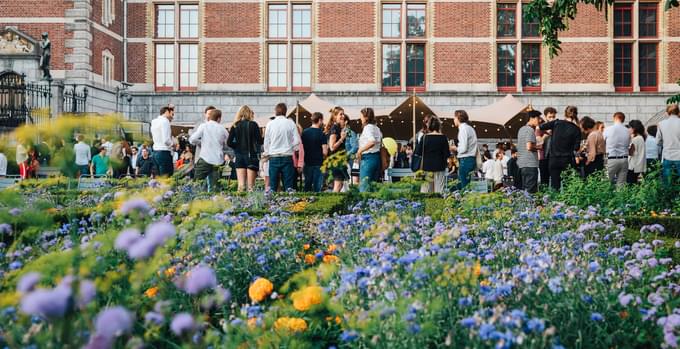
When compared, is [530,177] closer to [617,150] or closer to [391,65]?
[617,150]

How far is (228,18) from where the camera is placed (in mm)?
24719

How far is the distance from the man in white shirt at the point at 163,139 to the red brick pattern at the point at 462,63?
47.8 ft

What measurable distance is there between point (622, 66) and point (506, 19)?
13.4 ft

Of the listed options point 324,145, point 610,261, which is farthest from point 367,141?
point 610,261

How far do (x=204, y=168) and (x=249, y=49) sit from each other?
48.2 ft

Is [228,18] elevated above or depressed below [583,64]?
above

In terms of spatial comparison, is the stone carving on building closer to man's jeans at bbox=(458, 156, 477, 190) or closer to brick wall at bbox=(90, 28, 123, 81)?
brick wall at bbox=(90, 28, 123, 81)

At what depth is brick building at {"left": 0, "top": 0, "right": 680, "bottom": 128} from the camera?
24344mm

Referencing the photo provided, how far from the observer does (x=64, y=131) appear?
2.82 metres

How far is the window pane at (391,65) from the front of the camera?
24.8 meters

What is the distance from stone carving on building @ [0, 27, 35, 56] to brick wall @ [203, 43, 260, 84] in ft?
17.6

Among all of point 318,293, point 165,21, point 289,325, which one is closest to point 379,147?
point 318,293

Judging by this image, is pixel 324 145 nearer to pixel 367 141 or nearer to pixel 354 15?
pixel 367 141

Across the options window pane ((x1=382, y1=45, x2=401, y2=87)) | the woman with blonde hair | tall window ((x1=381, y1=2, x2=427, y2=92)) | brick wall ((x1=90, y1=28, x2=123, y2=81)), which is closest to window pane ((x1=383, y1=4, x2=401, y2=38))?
tall window ((x1=381, y1=2, x2=427, y2=92))
